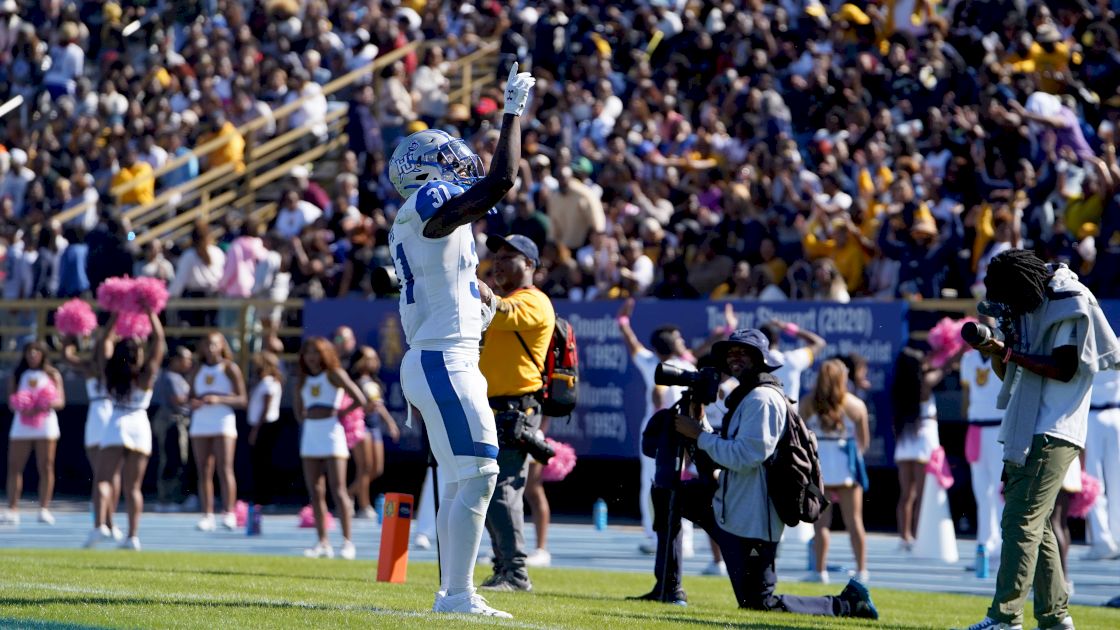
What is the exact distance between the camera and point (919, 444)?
15.5m

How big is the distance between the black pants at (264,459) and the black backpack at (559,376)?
965 cm

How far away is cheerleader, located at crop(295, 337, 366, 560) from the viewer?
14.5 meters

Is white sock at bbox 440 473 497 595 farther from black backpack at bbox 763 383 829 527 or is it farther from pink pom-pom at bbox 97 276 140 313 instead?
pink pom-pom at bbox 97 276 140 313

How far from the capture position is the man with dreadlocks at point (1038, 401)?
823 cm

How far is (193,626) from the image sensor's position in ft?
25.3

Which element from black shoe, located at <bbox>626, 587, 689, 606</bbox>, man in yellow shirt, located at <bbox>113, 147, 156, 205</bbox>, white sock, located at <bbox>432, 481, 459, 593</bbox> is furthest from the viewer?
man in yellow shirt, located at <bbox>113, 147, 156, 205</bbox>

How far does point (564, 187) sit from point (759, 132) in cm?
262

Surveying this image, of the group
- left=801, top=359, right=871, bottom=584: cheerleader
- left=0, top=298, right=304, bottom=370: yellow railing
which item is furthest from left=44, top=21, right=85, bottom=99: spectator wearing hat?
left=801, top=359, right=871, bottom=584: cheerleader

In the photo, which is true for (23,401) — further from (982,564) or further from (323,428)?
(982,564)

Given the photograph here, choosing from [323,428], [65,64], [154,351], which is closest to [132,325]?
[154,351]

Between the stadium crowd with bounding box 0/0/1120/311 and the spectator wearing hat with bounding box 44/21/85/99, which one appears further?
the spectator wearing hat with bounding box 44/21/85/99

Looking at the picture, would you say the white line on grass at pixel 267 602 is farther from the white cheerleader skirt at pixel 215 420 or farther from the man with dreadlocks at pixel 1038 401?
the white cheerleader skirt at pixel 215 420

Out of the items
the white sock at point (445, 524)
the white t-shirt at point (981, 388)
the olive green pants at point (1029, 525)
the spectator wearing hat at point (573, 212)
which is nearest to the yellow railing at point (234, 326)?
the spectator wearing hat at point (573, 212)

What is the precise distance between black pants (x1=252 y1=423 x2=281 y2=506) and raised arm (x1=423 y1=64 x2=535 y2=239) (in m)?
12.4
